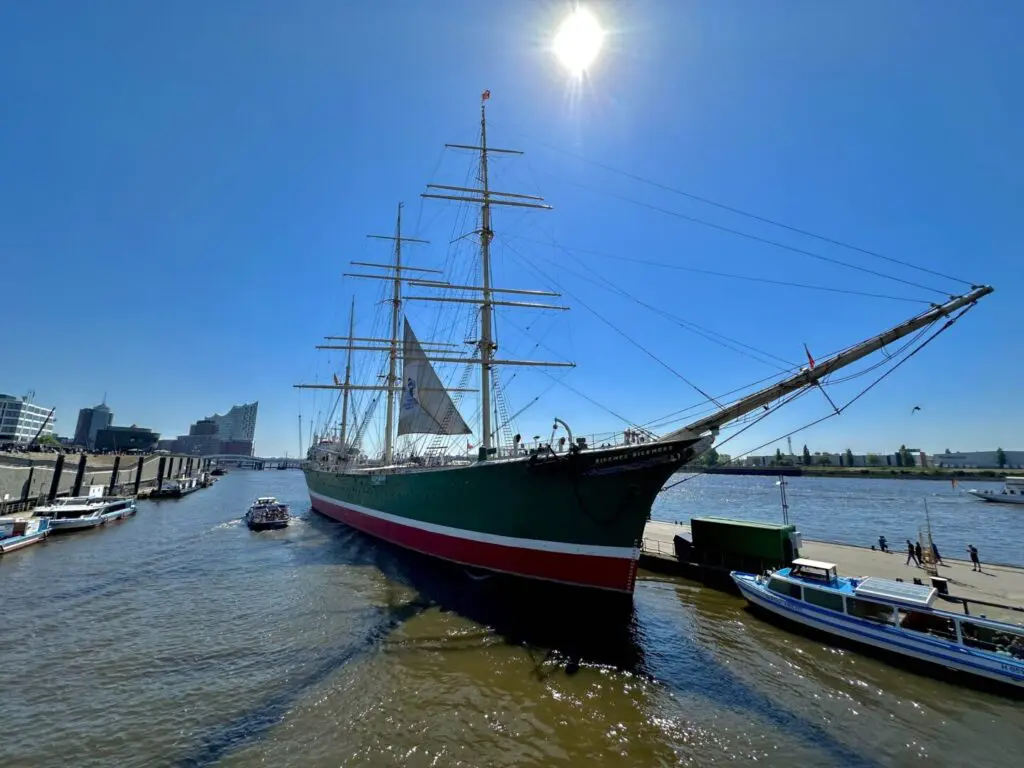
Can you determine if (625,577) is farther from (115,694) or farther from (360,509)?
(360,509)

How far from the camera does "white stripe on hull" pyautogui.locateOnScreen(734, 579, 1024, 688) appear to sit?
9.86 m

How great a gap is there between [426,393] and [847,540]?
106ft

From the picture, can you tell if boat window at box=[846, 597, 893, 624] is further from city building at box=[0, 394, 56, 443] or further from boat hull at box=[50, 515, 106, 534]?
city building at box=[0, 394, 56, 443]

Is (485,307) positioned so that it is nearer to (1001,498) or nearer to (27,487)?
(27,487)

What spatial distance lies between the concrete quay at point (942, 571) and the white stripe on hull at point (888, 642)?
6.65 ft

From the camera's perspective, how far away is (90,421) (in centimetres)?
16888

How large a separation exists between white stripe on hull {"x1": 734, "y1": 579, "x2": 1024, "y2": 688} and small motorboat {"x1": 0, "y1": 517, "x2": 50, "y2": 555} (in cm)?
3608

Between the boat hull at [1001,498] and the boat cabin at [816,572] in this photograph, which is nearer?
the boat cabin at [816,572]

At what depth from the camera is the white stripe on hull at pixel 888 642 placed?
986 cm

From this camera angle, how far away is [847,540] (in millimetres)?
30875

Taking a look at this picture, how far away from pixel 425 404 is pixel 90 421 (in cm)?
21267

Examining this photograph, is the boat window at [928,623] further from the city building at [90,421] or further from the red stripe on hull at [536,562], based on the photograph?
the city building at [90,421]

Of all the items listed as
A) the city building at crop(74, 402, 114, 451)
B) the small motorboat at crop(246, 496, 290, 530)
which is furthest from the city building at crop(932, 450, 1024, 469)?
the city building at crop(74, 402, 114, 451)

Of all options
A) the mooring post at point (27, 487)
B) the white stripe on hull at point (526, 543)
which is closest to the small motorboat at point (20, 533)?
the mooring post at point (27, 487)
